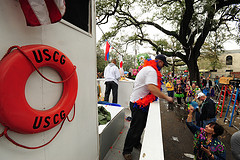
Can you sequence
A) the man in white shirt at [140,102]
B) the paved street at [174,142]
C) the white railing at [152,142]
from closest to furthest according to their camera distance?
the white railing at [152,142], the man in white shirt at [140,102], the paved street at [174,142]

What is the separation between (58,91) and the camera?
1.11 meters

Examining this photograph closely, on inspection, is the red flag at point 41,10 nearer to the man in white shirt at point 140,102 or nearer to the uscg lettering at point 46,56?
the uscg lettering at point 46,56

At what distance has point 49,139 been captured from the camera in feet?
3.39

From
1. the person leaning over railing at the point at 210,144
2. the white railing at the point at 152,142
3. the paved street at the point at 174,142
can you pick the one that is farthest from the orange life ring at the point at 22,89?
the person leaning over railing at the point at 210,144

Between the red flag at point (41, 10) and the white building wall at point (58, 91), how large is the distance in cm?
11

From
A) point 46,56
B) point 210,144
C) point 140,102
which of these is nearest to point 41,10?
point 46,56

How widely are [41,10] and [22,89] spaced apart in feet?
1.76

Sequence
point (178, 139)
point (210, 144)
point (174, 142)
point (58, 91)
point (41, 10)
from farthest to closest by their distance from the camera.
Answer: point (178, 139)
point (174, 142)
point (210, 144)
point (58, 91)
point (41, 10)

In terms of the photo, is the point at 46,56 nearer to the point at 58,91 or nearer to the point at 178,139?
the point at 58,91

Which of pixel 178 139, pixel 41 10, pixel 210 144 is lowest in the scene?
pixel 178 139

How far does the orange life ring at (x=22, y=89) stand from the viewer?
2.18 feet

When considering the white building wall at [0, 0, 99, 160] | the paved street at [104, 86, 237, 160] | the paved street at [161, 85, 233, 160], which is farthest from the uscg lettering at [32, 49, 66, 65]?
the paved street at [161, 85, 233, 160]

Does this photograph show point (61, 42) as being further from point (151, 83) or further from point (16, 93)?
point (151, 83)

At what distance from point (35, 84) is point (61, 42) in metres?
0.48
